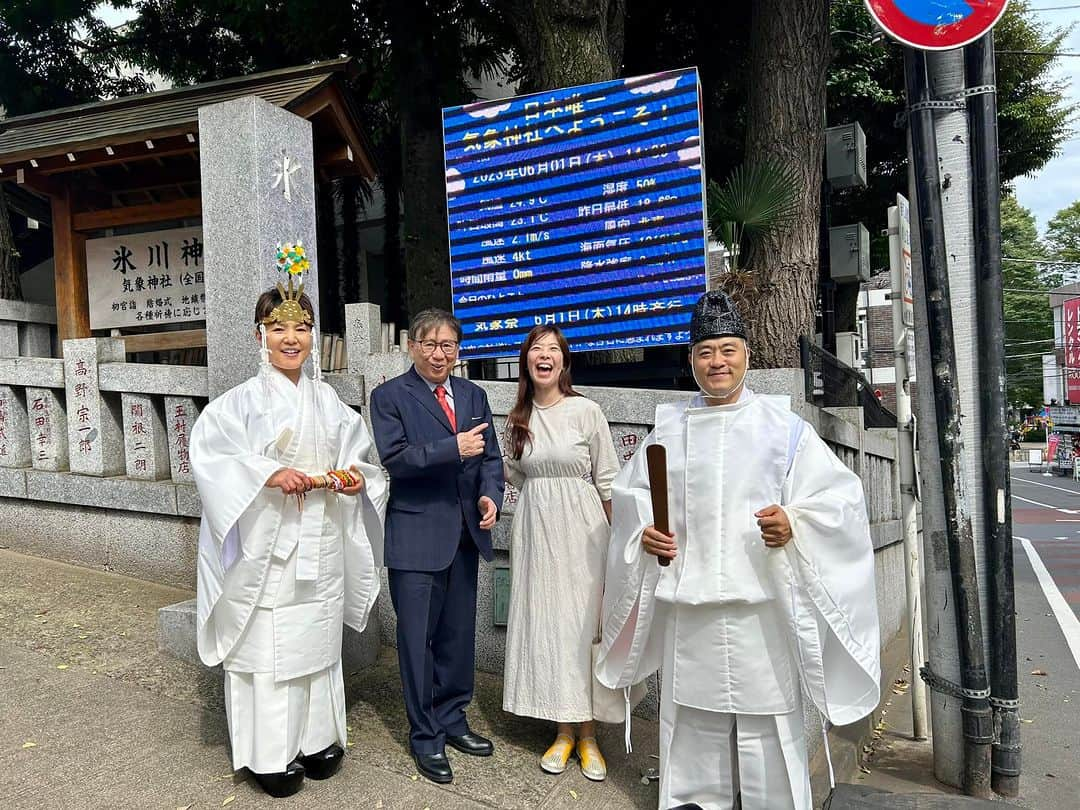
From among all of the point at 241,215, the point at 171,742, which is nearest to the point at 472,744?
the point at 171,742

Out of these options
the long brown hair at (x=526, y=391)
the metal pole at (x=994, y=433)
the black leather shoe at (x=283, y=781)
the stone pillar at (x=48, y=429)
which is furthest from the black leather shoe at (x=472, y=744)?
the stone pillar at (x=48, y=429)

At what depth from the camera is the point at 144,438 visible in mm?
6062

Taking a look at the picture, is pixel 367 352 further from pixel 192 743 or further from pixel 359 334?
pixel 192 743

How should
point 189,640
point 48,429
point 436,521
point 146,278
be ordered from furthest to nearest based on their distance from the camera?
point 146,278, point 48,429, point 189,640, point 436,521

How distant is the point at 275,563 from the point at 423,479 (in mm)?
746

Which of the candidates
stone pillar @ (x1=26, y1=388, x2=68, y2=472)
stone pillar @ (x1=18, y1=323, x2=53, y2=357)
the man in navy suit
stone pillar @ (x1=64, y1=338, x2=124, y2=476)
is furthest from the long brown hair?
stone pillar @ (x1=18, y1=323, x2=53, y2=357)

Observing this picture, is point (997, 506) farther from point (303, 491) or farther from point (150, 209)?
point (150, 209)

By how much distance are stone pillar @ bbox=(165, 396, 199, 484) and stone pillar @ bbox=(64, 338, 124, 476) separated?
57 centimetres

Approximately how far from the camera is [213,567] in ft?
11.0

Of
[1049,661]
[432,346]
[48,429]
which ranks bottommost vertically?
[1049,661]

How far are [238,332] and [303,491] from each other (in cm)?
225

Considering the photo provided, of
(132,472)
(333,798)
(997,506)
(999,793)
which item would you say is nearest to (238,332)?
(132,472)

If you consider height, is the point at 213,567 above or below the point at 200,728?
above

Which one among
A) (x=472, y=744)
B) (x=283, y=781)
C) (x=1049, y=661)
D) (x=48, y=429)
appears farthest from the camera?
(x=1049, y=661)
